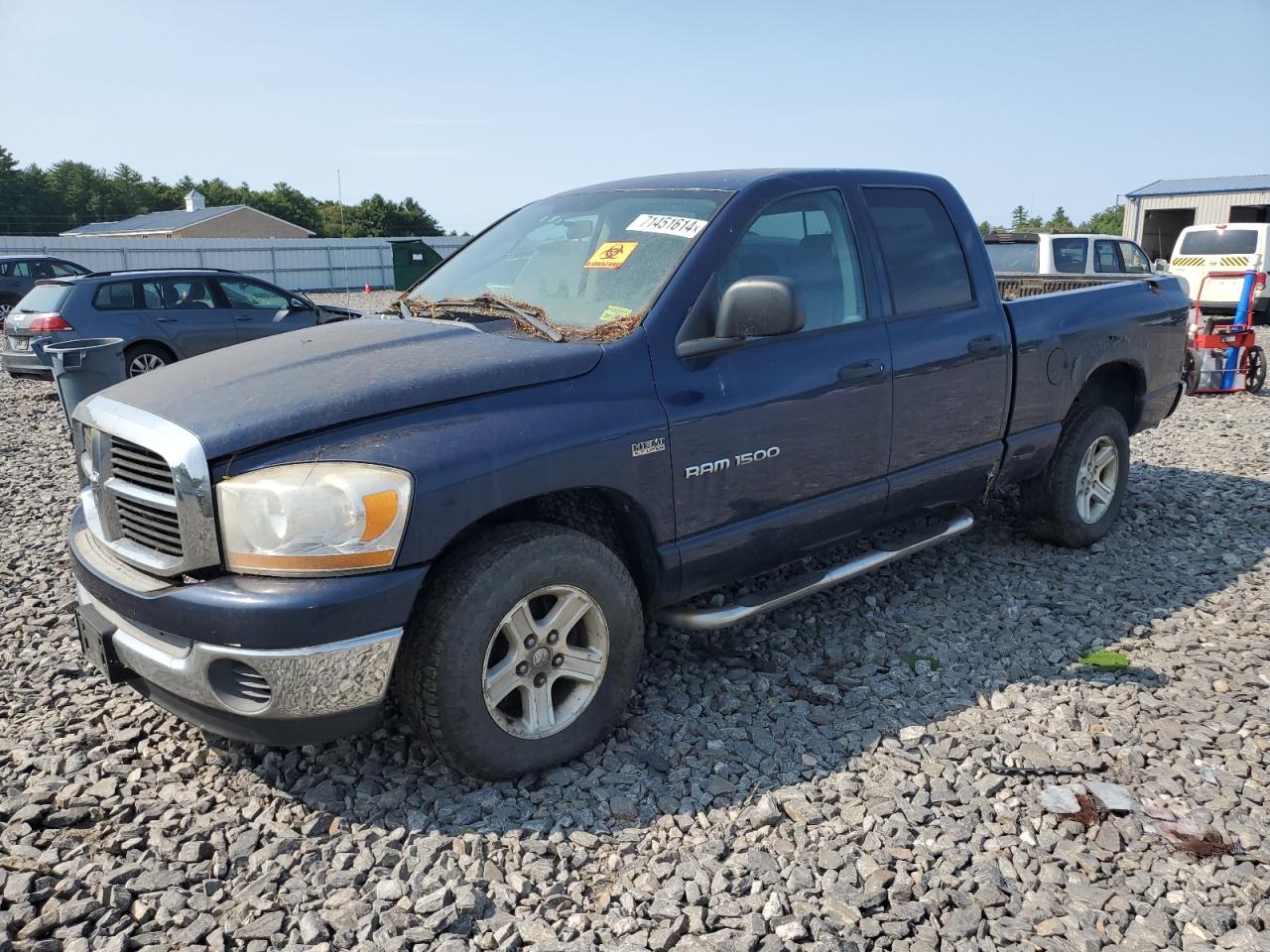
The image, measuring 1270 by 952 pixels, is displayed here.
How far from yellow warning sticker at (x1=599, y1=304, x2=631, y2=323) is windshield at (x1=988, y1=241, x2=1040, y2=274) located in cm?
1026

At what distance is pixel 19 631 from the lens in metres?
4.32

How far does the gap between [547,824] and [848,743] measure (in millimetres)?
1139

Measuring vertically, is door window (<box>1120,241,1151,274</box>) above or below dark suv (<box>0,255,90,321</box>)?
below

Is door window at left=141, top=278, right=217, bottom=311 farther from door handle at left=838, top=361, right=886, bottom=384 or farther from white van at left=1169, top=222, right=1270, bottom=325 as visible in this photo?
white van at left=1169, top=222, right=1270, bottom=325

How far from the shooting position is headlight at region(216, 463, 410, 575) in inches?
102

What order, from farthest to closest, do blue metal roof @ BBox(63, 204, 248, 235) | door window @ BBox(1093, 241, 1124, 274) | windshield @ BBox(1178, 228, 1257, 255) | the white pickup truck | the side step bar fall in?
blue metal roof @ BBox(63, 204, 248, 235) → windshield @ BBox(1178, 228, 1257, 255) → door window @ BBox(1093, 241, 1124, 274) → the white pickup truck → the side step bar

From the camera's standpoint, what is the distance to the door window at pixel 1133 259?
13.7 meters

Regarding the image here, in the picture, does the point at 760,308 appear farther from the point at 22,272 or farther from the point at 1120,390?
the point at 22,272

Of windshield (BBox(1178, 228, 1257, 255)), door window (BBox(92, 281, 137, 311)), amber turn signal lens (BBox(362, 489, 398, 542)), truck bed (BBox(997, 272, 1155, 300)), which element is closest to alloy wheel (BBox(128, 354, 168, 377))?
door window (BBox(92, 281, 137, 311))

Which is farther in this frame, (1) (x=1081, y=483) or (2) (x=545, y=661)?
(1) (x=1081, y=483)

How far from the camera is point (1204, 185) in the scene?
33.8 metres

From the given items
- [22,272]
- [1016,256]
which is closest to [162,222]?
[22,272]

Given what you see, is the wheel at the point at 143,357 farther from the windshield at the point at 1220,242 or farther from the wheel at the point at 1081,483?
the windshield at the point at 1220,242

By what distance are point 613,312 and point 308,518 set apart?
1.37 metres
